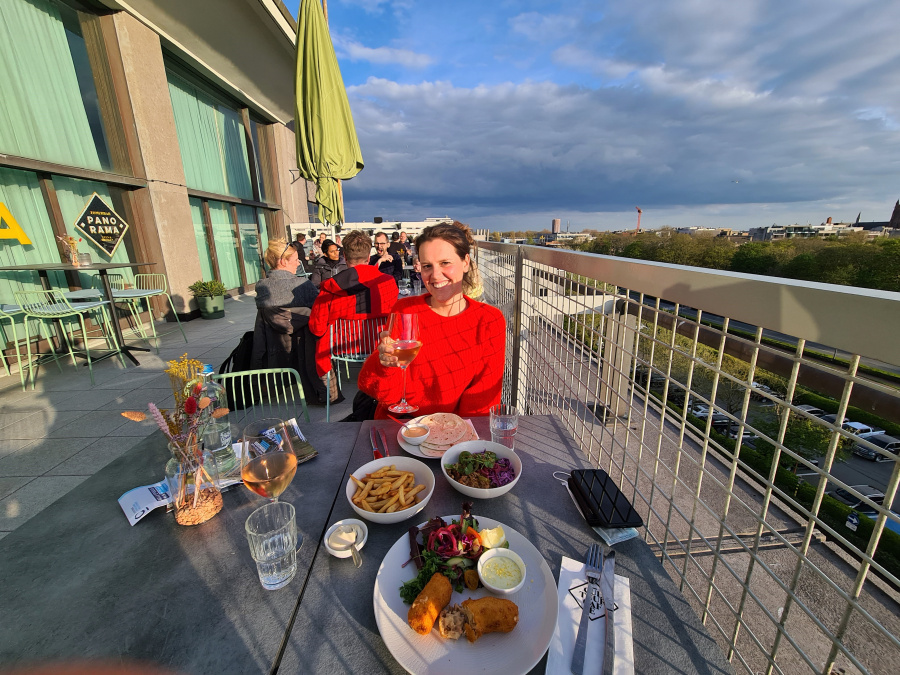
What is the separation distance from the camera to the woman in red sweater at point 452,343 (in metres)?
2.09

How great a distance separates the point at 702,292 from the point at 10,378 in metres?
7.15

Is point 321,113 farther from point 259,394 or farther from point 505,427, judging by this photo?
point 505,427

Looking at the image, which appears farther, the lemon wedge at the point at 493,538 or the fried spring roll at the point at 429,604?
the lemon wedge at the point at 493,538

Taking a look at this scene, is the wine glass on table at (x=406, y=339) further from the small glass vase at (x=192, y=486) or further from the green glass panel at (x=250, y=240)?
the green glass panel at (x=250, y=240)

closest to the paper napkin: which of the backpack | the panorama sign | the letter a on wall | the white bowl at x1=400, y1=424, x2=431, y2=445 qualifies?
the white bowl at x1=400, y1=424, x2=431, y2=445

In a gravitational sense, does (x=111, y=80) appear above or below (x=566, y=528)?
above

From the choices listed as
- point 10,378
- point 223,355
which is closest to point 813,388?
point 223,355

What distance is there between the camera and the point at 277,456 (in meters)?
1.09

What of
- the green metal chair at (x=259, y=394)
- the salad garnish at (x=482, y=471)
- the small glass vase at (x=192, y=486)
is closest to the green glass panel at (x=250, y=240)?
the green metal chair at (x=259, y=394)

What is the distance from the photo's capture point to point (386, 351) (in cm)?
149

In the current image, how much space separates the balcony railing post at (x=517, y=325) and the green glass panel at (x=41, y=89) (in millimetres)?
7002

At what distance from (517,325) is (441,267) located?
0.85 meters

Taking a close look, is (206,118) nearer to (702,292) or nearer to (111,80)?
(111,80)

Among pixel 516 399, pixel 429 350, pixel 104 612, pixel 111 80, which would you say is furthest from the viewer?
pixel 111 80
